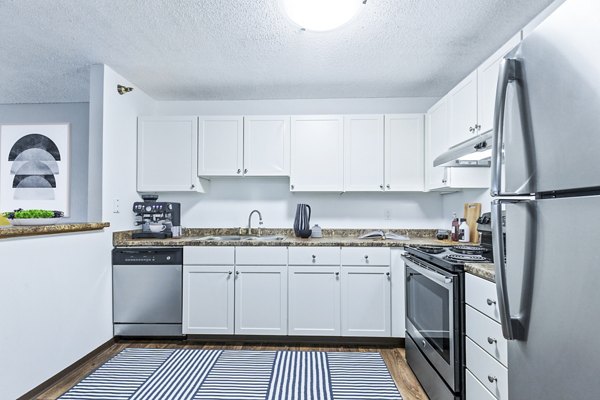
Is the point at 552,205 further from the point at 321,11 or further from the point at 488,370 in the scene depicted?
the point at 321,11

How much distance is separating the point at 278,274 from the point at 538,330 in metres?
2.14

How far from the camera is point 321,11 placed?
185cm

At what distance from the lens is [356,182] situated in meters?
3.22

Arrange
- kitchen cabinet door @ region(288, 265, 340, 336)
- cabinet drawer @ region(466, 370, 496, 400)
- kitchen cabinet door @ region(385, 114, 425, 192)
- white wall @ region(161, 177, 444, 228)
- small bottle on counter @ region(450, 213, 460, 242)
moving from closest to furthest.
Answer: cabinet drawer @ region(466, 370, 496, 400)
kitchen cabinet door @ region(288, 265, 340, 336)
small bottle on counter @ region(450, 213, 460, 242)
kitchen cabinet door @ region(385, 114, 425, 192)
white wall @ region(161, 177, 444, 228)

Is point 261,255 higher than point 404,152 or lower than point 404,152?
lower

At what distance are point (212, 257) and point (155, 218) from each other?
30.7 inches

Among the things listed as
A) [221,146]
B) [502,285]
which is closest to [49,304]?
[221,146]

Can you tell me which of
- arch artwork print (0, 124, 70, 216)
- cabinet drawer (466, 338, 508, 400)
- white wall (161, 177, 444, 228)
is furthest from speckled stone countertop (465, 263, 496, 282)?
arch artwork print (0, 124, 70, 216)

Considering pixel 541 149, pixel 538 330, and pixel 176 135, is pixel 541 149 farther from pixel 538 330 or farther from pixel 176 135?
pixel 176 135

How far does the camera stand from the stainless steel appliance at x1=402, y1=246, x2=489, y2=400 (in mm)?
1695

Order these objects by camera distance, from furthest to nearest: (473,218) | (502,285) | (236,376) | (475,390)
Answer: (473,218) < (236,376) < (475,390) < (502,285)

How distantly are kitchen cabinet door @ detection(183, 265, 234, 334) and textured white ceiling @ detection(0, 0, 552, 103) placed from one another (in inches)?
69.0

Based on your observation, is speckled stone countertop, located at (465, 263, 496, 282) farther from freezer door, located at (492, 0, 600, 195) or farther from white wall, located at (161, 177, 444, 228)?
white wall, located at (161, 177, 444, 228)

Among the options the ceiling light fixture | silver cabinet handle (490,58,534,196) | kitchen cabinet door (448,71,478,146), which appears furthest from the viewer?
kitchen cabinet door (448,71,478,146)
